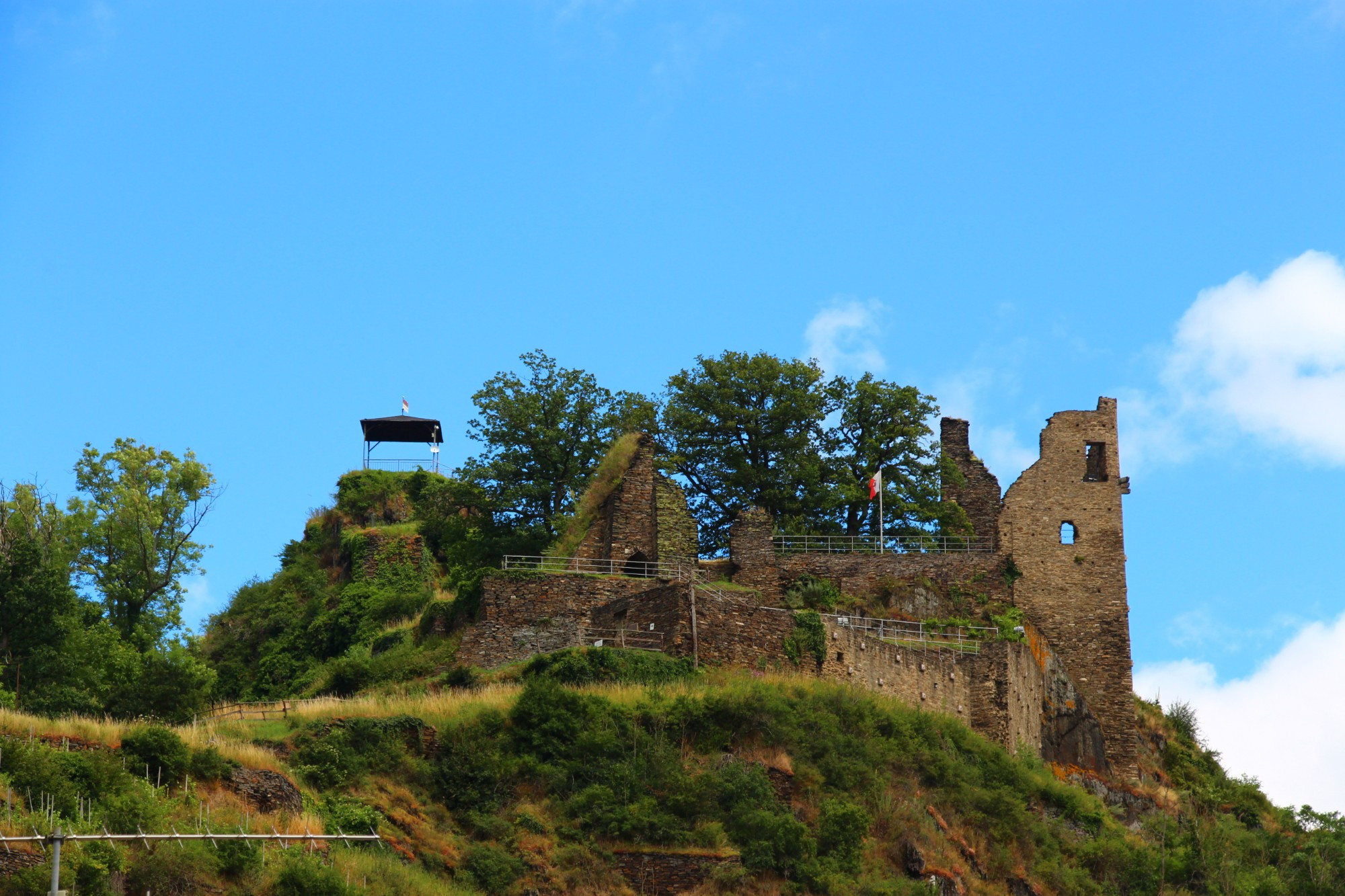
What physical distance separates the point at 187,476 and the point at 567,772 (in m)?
22.7

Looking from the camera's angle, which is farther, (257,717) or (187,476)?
(187,476)

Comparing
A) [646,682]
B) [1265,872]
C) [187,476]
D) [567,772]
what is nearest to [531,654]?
[646,682]

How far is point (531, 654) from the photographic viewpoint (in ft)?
156

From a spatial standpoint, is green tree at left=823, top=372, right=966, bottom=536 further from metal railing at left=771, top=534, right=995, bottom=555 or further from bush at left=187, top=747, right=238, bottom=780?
bush at left=187, top=747, right=238, bottom=780

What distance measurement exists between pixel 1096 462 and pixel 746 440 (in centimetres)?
1201

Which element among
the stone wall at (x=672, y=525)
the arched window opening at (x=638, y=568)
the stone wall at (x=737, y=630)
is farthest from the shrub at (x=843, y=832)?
the stone wall at (x=672, y=525)

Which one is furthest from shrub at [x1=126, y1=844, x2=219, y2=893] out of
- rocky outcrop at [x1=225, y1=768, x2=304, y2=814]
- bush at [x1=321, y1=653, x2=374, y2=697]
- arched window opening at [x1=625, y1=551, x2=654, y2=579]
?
arched window opening at [x1=625, y1=551, x2=654, y2=579]

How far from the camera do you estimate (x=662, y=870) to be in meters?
37.9

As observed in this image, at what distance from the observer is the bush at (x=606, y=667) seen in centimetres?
4366

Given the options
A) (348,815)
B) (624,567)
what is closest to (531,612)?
(624,567)

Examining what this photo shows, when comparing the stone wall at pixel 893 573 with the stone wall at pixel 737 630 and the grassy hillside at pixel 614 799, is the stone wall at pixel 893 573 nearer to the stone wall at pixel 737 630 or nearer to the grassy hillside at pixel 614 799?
the stone wall at pixel 737 630

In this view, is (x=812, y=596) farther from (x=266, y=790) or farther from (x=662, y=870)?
(x=266, y=790)

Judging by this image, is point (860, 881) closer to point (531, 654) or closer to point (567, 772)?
point (567, 772)

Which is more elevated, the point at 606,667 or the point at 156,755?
the point at 606,667
